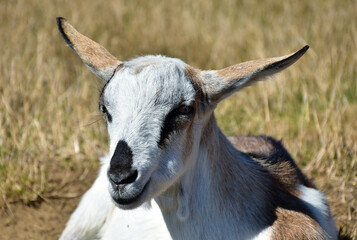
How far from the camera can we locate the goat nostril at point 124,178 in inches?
139

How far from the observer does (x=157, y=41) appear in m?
10.2

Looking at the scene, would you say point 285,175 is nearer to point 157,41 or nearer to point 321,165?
point 321,165

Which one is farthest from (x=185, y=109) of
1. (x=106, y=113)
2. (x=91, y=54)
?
(x=91, y=54)

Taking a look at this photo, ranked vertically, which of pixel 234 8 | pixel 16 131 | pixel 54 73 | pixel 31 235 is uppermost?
pixel 234 8

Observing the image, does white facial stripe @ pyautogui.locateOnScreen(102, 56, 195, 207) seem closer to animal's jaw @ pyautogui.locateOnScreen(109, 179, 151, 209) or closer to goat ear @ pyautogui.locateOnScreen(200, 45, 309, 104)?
animal's jaw @ pyautogui.locateOnScreen(109, 179, 151, 209)

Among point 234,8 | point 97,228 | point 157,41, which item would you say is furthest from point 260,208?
point 234,8

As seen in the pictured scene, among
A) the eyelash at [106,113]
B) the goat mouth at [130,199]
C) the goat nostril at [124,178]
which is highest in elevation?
the eyelash at [106,113]

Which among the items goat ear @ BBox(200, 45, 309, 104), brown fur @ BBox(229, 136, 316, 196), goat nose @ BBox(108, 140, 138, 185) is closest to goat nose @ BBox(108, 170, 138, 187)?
goat nose @ BBox(108, 140, 138, 185)

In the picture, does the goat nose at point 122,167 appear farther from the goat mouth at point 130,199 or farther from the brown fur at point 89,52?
the brown fur at point 89,52

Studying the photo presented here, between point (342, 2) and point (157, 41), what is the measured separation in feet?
11.3

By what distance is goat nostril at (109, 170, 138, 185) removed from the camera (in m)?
3.52

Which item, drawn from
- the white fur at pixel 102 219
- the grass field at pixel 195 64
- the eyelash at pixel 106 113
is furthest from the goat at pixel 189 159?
the grass field at pixel 195 64

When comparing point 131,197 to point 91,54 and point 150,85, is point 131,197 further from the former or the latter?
point 91,54

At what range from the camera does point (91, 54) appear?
4.50 metres
